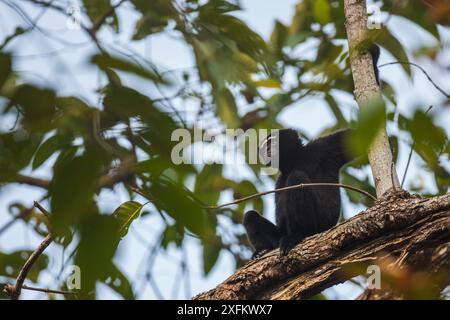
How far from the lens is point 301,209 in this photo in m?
7.92

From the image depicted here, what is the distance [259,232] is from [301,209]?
114cm

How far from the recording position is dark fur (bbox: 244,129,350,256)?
794 cm

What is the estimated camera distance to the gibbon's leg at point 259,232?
8.77m

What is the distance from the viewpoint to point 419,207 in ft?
16.1

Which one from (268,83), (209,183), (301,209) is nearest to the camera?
(301,209)

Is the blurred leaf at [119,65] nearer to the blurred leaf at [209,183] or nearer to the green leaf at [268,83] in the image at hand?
the blurred leaf at [209,183]

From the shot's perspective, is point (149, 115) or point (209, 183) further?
point (209, 183)

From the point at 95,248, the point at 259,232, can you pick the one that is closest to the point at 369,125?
the point at 95,248

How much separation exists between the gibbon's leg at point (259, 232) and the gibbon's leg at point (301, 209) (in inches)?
33.2

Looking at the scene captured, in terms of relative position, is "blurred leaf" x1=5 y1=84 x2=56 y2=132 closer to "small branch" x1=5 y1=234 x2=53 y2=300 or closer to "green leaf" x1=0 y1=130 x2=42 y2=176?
"green leaf" x1=0 y1=130 x2=42 y2=176

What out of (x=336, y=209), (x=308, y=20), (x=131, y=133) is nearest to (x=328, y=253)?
(x=336, y=209)

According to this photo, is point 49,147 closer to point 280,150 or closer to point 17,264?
point 17,264

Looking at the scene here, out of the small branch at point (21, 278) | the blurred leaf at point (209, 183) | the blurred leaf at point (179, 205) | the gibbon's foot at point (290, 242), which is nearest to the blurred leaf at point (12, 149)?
the blurred leaf at point (179, 205)
